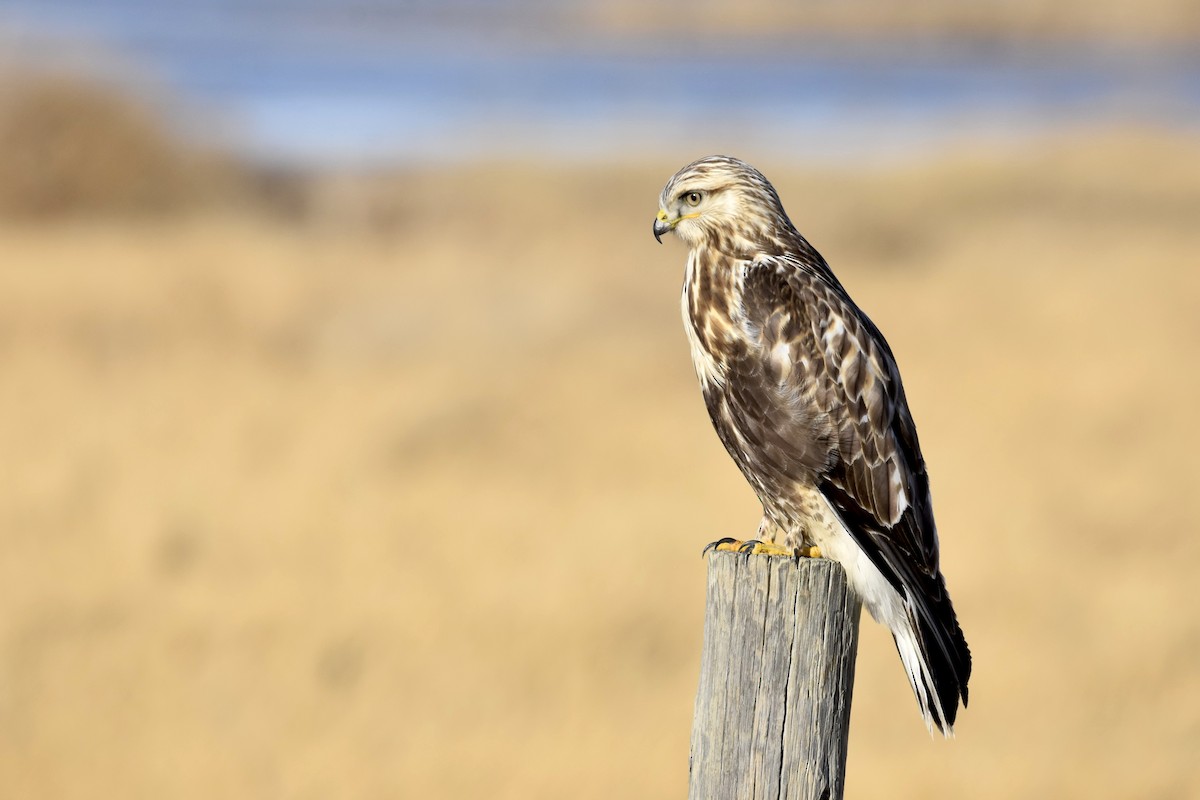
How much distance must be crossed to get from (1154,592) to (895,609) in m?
5.97

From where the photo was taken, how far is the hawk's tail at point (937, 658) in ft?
13.1

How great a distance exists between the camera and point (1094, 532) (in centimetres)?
1084

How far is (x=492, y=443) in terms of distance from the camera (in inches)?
483

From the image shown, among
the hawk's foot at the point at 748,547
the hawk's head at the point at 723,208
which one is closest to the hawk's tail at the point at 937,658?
the hawk's foot at the point at 748,547

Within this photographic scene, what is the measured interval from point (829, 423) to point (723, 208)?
29.8 inches

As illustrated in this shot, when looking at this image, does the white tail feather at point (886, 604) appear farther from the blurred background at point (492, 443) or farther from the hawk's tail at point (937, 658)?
the blurred background at point (492, 443)

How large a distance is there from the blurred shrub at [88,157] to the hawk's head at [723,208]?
17052 millimetres

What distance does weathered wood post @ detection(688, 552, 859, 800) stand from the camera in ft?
11.1

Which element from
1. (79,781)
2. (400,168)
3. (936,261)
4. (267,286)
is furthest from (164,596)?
(400,168)

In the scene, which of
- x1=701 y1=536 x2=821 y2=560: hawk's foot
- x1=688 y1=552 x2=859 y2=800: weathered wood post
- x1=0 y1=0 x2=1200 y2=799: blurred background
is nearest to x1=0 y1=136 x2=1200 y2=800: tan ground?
x1=0 y1=0 x2=1200 y2=799: blurred background

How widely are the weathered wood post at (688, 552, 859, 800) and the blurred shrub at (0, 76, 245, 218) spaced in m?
18.2

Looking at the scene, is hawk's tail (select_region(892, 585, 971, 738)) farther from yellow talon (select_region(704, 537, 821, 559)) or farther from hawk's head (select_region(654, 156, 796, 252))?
hawk's head (select_region(654, 156, 796, 252))

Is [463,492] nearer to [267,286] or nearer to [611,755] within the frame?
[611,755]

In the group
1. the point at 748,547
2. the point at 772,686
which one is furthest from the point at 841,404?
the point at 772,686
